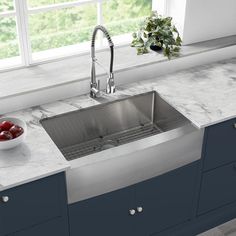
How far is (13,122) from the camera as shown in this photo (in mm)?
2174

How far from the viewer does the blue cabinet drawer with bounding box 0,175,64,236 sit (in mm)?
1921

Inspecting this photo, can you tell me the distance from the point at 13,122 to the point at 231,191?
1.42m

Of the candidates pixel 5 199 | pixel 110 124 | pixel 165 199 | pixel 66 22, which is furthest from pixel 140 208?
pixel 66 22

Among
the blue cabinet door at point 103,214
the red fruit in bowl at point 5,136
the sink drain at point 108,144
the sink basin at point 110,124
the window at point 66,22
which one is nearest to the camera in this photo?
the red fruit in bowl at point 5,136

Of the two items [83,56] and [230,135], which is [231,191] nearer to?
[230,135]

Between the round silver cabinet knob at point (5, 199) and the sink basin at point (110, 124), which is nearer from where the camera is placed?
the round silver cabinet knob at point (5, 199)

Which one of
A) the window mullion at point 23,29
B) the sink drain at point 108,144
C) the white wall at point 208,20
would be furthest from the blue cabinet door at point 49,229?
the white wall at point 208,20

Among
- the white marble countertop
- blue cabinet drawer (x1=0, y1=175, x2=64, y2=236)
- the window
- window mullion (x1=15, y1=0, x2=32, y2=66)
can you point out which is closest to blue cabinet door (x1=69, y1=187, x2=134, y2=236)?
blue cabinet drawer (x1=0, y1=175, x2=64, y2=236)

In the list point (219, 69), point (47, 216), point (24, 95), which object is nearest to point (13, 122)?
point (24, 95)

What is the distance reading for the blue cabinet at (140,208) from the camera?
2.17m

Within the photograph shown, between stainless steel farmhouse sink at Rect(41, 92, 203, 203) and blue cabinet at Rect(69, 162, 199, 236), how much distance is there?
2.2 inches

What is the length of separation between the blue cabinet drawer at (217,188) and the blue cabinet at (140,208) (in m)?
0.10

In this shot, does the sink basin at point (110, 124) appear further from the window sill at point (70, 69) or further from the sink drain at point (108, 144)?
the window sill at point (70, 69)

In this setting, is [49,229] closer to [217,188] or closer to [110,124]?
[110,124]
